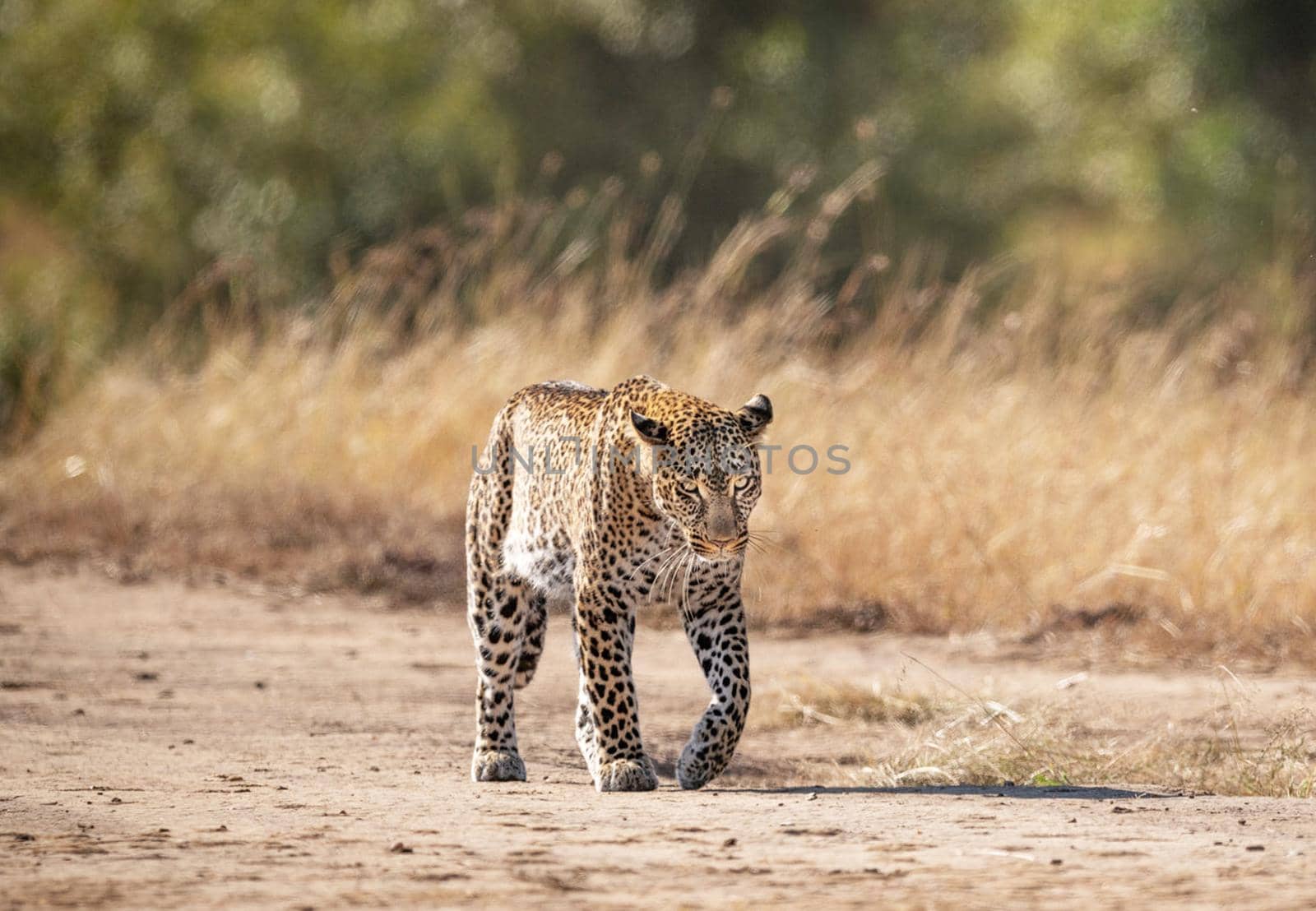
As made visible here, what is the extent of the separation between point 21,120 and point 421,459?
10.7 metres

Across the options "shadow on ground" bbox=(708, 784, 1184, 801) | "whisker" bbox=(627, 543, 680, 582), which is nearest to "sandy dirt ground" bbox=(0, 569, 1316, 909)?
"shadow on ground" bbox=(708, 784, 1184, 801)

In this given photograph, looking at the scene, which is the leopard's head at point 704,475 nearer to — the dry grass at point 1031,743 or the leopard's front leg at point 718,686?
the leopard's front leg at point 718,686

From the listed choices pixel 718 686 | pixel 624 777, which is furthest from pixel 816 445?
pixel 624 777

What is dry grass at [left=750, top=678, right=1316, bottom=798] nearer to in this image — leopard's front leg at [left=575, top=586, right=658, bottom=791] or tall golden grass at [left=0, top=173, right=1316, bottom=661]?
leopard's front leg at [left=575, top=586, right=658, bottom=791]

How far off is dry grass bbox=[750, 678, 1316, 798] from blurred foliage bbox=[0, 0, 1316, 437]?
983 cm

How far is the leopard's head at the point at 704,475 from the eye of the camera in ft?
19.1

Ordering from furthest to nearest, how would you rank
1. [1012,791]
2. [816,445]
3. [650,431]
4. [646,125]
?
[646,125] < [816,445] < [1012,791] < [650,431]

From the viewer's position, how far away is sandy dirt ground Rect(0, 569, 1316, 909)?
4531 mm

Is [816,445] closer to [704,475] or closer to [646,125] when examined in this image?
[704,475]

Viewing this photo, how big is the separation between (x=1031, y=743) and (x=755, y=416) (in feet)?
4.90

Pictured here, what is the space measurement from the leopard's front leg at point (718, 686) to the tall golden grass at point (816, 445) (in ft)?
11.9

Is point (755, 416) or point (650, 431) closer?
point (650, 431)

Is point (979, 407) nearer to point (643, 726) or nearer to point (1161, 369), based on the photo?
point (1161, 369)

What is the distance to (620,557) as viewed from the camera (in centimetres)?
620
